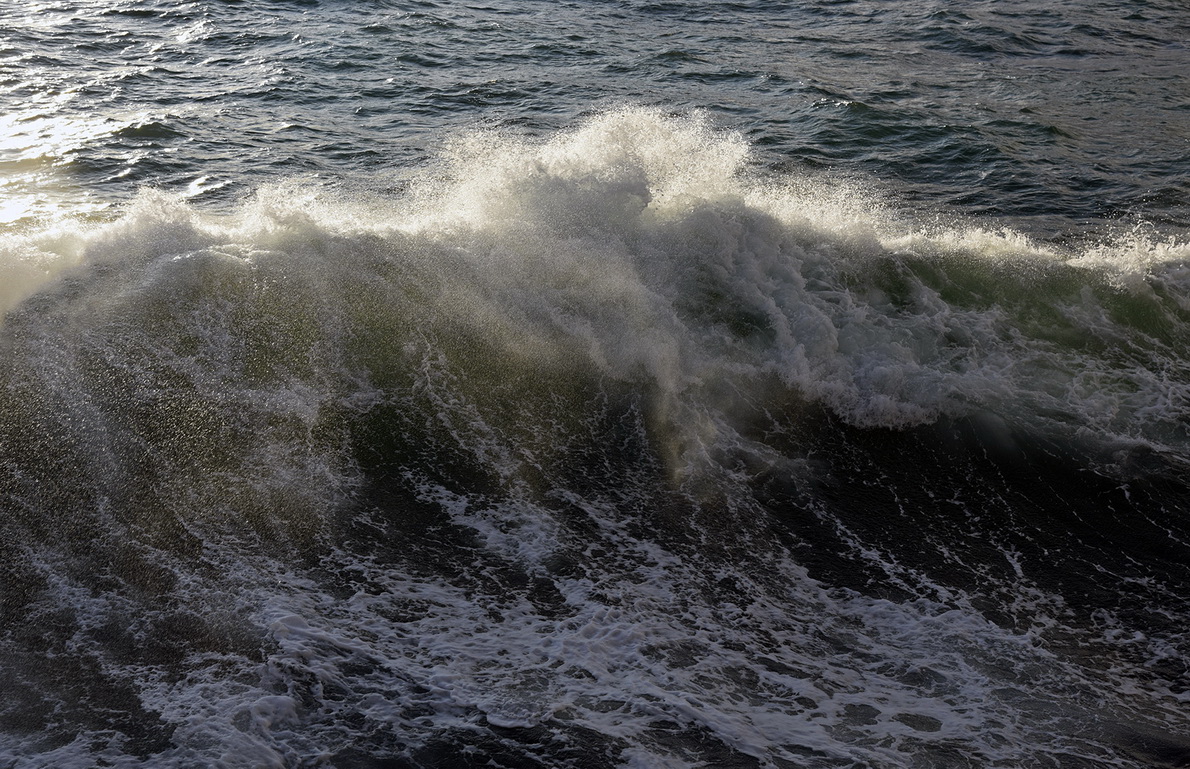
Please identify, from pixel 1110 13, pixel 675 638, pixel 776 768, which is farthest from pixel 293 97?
pixel 1110 13

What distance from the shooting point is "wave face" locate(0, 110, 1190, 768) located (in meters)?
4.84

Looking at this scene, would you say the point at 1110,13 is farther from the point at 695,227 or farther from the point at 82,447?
the point at 82,447

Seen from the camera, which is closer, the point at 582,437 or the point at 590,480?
the point at 590,480

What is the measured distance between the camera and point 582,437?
717 cm

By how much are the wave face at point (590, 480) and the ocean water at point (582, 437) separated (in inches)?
1.2

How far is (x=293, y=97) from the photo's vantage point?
43.7ft

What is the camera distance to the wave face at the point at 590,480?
190 inches

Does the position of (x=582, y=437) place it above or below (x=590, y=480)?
above

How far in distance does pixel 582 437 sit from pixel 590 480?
56 cm

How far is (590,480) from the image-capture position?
6.68 meters

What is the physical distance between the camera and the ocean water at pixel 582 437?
4.88 meters

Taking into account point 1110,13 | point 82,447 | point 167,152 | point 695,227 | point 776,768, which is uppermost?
point 1110,13

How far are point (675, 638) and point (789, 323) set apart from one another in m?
3.82

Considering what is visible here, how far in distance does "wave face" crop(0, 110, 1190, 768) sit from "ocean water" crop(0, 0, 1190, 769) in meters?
0.03
